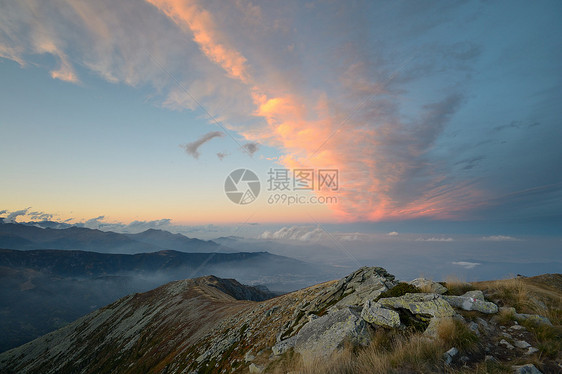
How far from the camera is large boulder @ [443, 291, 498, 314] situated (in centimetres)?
1058

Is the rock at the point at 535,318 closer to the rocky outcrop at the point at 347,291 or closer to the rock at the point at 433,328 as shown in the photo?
the rock at the point at 433,328

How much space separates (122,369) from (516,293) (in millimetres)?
72837

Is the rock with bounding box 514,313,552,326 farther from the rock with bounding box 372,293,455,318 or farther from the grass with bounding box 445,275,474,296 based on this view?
the grass with bounding box 445,275,474,296

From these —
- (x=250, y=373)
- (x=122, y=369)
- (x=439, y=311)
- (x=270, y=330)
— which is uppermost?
(x=439, y=311)

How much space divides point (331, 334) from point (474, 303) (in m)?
7.05

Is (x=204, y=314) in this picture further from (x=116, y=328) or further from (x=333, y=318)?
(x=116, y=328)

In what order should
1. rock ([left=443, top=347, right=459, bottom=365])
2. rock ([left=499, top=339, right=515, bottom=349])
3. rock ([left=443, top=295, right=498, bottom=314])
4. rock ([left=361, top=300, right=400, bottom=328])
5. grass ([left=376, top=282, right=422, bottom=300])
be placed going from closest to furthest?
rock ([left=443, top=347, right=459, bottom=365])
rock ([left=499, top=339, right=515, bottom=349])
rock ([left=361, top=300, right=400, bottom=328])
rock ([left=443, top=295, right=498, bottom=314])
grass ([left=376, top=282, right=422, bottom=300])

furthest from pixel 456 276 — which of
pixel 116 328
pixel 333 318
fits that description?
pixel 116 328

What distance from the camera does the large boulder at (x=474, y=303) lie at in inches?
416

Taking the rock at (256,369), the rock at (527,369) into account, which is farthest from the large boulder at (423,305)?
the rock at (256,369)

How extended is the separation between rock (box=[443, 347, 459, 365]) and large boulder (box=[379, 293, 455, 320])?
2.28 meters

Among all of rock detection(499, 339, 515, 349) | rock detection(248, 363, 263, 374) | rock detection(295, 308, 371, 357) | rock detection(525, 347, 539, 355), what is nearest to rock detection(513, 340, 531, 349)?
rock detection(499, 339, 515, 349)

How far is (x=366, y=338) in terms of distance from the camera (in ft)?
32.7

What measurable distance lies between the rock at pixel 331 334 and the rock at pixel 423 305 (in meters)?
2.07
